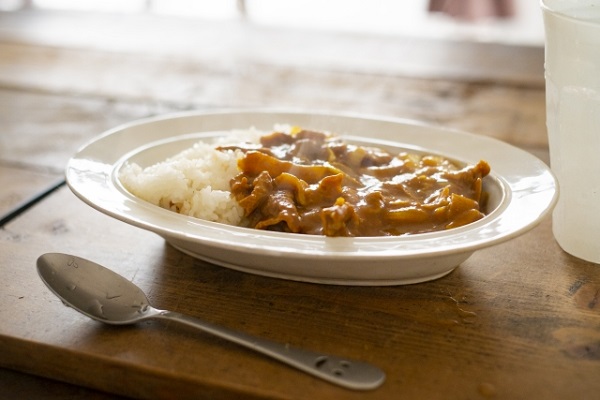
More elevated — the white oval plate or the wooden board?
the white oval plate

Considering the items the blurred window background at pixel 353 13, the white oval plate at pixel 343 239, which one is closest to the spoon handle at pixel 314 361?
the white oval plate at pixel 343 239

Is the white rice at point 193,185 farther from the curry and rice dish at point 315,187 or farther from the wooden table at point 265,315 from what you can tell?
the wooden table at point 265,315

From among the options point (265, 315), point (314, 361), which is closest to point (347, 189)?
point (265, 315)

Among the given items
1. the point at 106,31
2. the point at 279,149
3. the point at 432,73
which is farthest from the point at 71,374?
the point at 106,31

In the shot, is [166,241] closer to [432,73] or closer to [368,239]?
[368,239]

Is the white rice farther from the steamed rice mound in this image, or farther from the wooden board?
the wooden board

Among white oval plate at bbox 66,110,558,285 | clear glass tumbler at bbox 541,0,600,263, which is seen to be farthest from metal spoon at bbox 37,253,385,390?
clear glass tumbler at bbox 541,0,600,263

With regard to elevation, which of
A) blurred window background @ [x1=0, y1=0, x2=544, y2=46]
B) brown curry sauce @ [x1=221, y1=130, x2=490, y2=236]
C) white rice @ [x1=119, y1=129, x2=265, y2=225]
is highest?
brown curry sauce @ [x1=221, y1=130, x2=490, y2=236]
